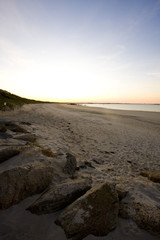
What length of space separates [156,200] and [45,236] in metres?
2.86

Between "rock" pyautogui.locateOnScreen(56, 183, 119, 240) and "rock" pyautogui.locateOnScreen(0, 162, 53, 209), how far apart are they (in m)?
0.90

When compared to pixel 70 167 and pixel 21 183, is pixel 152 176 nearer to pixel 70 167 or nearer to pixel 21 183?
pixel 70 167

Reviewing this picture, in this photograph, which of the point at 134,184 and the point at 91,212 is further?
the point at 134,184

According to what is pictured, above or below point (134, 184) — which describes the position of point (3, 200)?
above

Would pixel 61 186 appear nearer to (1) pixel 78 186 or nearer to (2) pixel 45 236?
(1) pixel 78 186

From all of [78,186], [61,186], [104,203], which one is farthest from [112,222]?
[61,186]

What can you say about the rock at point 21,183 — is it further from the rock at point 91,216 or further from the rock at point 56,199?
the rock at point 91,216

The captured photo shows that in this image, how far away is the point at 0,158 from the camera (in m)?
3.75

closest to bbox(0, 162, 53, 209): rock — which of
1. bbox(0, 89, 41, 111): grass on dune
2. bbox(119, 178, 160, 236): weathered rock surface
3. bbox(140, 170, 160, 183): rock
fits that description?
bbox(119, 178, 160, 236): weathered rock surface

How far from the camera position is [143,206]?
2.96 metres

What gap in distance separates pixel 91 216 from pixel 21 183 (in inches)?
61.6

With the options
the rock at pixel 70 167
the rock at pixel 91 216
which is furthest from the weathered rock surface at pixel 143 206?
the rock at pixel 70 167

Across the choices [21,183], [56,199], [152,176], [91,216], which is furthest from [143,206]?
[21,183]

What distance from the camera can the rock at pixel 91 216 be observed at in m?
2.25
